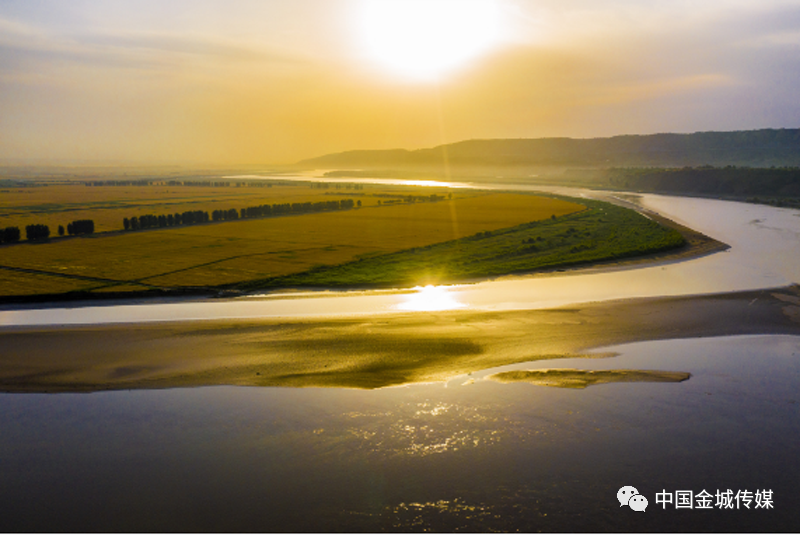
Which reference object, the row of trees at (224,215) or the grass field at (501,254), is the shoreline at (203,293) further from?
the row of trees at (224,215)

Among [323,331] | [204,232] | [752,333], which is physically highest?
[204,232]

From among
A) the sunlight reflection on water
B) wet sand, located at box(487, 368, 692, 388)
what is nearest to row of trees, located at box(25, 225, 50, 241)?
the sunlight reflection on water

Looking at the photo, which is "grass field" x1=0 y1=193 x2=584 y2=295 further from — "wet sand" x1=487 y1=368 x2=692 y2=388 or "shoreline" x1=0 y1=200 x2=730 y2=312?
"wet sand" x1=487 y1=368 x2=692 y2=388

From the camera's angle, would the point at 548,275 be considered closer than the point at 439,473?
No

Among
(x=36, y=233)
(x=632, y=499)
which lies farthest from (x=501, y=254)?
(x=36, y=233)

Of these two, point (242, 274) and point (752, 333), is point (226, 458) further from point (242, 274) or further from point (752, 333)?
point (242, 274)

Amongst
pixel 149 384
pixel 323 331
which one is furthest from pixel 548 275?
pixel 149 384
